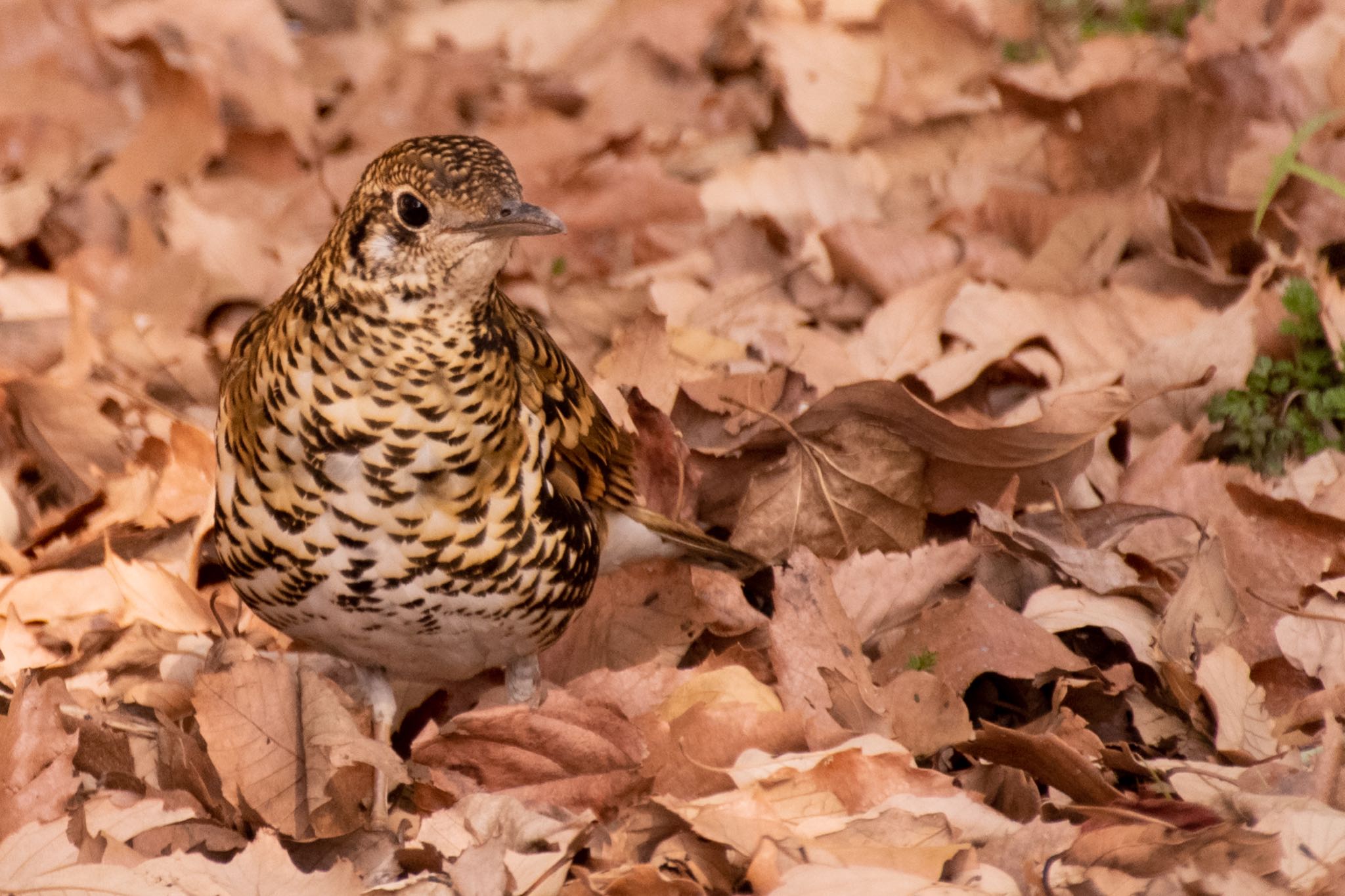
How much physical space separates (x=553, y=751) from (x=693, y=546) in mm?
906

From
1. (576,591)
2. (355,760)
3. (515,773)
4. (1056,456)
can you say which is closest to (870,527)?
(1056,456)

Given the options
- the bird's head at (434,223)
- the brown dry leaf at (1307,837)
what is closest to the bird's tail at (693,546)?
the bird's head at (434,223)

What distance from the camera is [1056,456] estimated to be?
4.24 m

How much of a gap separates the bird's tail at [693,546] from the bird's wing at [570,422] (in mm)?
76

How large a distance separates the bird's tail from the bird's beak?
1138 millimetres

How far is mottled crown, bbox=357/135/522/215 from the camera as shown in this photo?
3.23 m

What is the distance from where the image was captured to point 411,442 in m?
3.38

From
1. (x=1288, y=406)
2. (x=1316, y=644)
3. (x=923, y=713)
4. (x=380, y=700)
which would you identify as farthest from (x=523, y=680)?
(x=1288, y=406)

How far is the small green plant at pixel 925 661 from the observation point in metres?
3.79

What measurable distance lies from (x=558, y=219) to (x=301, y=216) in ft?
10.6

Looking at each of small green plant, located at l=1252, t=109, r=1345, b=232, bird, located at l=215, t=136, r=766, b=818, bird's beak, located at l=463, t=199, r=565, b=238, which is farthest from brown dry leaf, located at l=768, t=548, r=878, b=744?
small green plant, located at l=1252, t=109, r=1345, b=232

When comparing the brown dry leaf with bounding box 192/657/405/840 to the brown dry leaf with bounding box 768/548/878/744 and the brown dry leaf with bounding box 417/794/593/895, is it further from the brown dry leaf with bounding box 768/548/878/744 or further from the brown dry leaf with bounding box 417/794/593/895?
the brown dry leaf with bounding box 768/548/878/744

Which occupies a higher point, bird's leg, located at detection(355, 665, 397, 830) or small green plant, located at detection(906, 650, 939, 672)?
small green plant, located at detection(906, 650, 939, 672)

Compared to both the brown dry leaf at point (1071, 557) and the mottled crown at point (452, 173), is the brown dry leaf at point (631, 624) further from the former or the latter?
the mottled crown at point (452, 173)
